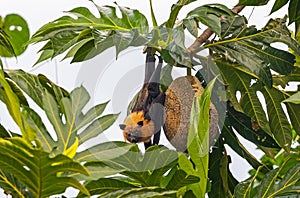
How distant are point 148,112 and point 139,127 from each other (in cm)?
2

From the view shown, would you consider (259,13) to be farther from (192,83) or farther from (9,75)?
(9,75)

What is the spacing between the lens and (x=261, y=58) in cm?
73

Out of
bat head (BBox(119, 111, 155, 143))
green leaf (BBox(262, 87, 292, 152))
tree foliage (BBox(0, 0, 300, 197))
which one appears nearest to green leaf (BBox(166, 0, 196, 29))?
tree foliage (BBox(0, 0, 300, 197))

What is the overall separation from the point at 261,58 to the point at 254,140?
0.14 metres

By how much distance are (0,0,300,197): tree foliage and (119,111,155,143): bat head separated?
5cm

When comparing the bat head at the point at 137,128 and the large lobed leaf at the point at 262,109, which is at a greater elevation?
the bat head at the point at 137,128

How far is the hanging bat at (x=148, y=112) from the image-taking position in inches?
26.3

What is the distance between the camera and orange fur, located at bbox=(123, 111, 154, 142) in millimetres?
665

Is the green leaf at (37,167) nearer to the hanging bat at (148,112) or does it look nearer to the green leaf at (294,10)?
the hanging bat at (148,112)

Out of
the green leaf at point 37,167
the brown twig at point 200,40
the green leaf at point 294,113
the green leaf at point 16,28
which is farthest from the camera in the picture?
the green leaf at point 16,28

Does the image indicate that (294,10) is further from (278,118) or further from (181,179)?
(181,179)

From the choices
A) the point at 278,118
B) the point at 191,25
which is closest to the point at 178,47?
the point at 191,25

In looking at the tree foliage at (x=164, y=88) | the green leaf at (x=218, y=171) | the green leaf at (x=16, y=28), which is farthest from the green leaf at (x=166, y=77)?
the green leaf at (x=16, y=28)

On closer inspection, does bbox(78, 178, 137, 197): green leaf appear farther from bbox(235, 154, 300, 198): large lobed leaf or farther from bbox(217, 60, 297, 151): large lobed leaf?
bbox(217, 60, 297, 151): large lobed leaf
